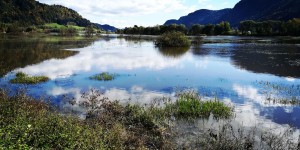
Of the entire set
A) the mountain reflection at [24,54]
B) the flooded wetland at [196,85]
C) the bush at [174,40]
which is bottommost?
the flooded wetland at [196,85]

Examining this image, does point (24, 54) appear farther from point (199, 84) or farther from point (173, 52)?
point (199, 84)

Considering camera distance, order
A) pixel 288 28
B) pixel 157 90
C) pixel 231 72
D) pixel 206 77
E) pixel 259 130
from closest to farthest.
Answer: pixel 259 130 < pixel 157 90 < pixel 206 77 < pixel 231 72 < pixel 288 28

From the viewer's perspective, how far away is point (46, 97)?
27.7 metres

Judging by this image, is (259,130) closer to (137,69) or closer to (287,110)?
(287,110)

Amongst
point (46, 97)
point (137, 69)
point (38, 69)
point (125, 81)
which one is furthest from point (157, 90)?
point (38, 69)

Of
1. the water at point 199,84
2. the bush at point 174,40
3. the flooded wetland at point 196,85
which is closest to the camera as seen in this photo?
the flooded wetland at point 196,85

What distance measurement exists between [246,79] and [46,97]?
77.3ft

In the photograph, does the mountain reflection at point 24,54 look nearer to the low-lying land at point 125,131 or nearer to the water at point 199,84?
the water at point 199,84

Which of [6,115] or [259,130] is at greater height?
[6,115]

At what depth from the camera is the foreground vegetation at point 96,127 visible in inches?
527

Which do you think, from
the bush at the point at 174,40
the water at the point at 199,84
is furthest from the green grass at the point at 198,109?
the bush at the point at 174,40

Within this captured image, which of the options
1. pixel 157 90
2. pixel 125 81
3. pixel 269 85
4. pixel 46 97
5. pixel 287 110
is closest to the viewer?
pixel 287 110

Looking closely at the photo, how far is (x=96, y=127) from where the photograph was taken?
1631 cm

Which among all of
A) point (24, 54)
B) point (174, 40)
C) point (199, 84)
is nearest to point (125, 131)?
point (199, 84)
